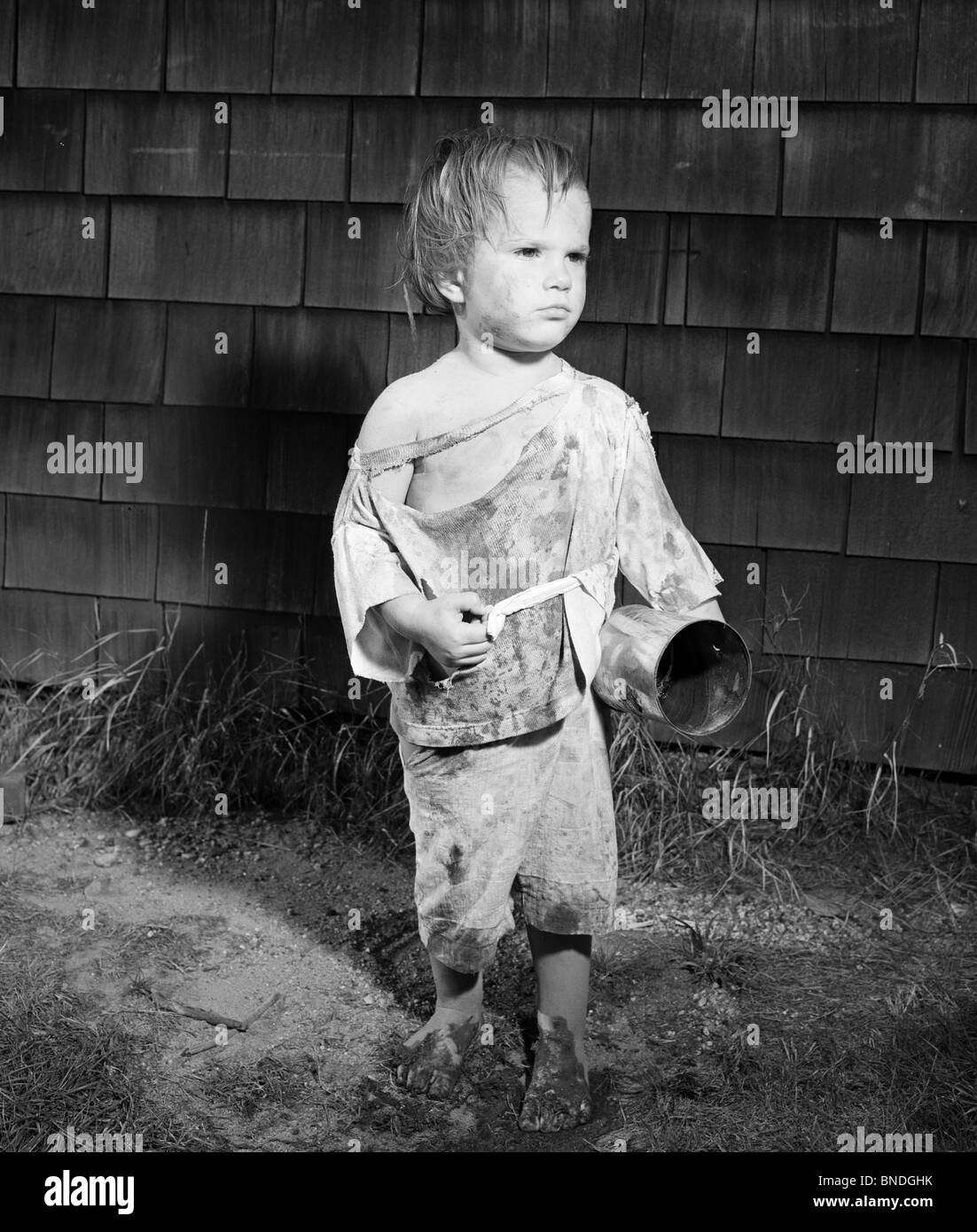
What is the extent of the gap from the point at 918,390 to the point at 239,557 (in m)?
1.87

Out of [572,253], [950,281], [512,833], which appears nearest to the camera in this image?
[572,253]

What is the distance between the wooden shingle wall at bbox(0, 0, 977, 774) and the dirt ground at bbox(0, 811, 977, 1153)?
60cm

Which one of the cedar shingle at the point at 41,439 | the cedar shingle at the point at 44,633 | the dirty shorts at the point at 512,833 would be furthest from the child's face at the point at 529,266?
the cedar shingle at the point at 44,633

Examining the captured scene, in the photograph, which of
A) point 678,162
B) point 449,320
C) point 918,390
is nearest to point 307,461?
point 449,320

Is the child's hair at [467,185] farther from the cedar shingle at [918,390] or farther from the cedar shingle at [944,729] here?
the cedar shingle at [944,729]

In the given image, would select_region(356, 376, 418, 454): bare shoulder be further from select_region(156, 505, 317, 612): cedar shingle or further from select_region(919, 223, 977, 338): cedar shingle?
select_region(919, 223, 977, 338): cedar shingle

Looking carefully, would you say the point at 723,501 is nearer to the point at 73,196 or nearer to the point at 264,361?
the point at 264,361

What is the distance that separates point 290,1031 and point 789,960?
42.5 inches

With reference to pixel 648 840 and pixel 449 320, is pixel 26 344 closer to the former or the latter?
pixel 449 320

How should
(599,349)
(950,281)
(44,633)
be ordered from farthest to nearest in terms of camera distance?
(44,633) → (599,349) → (950,281)

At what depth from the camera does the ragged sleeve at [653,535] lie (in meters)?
2.25

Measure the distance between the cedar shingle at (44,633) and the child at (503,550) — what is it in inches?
74.7

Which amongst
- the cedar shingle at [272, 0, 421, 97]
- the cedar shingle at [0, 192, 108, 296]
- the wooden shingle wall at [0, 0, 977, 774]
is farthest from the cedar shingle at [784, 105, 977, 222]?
the cedar shingle at [0, 192, 108, 296]

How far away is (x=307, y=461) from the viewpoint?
368cm
